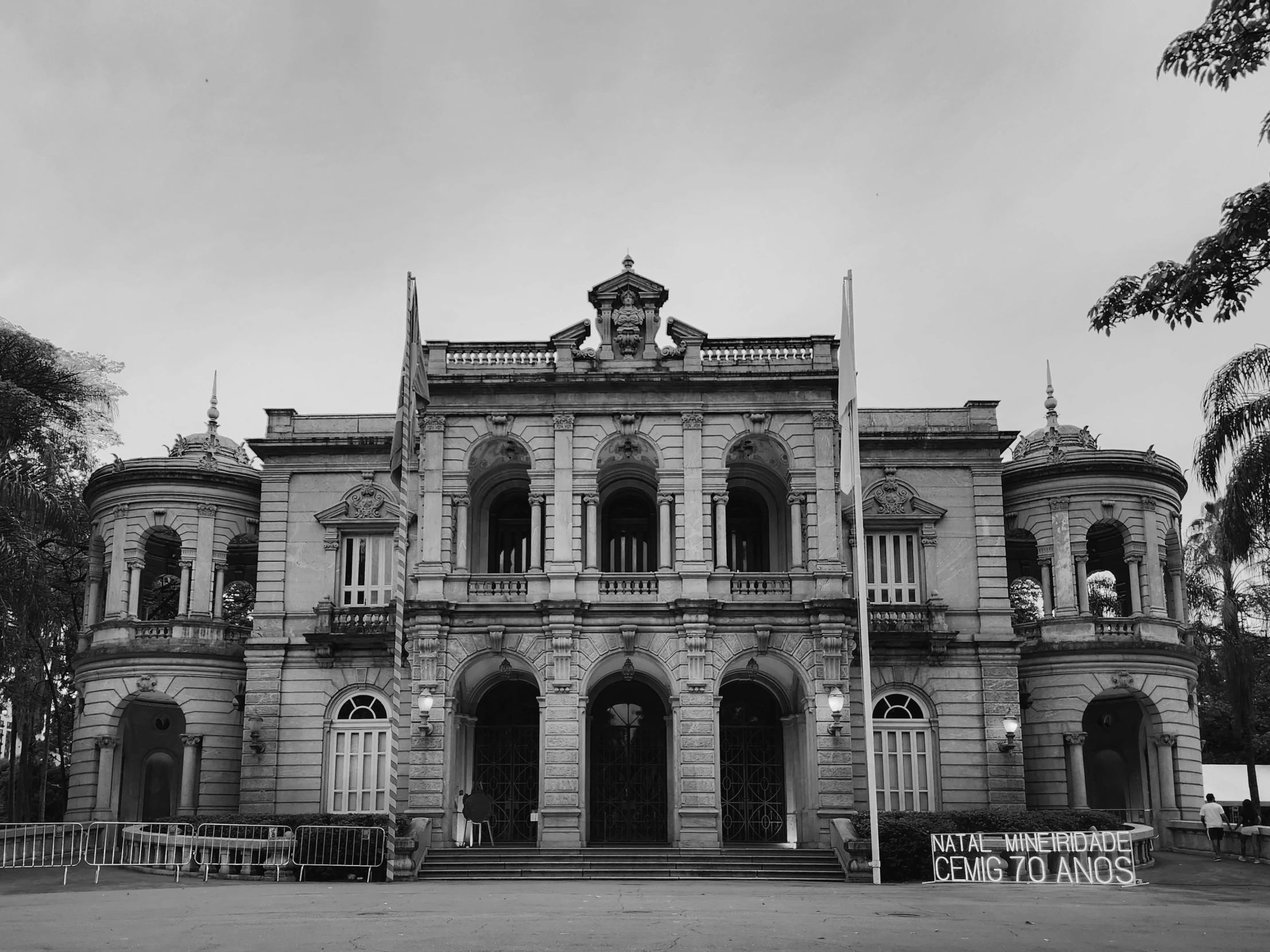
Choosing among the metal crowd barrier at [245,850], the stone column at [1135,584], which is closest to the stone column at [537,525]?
the metal crowd barrier at [245,850]

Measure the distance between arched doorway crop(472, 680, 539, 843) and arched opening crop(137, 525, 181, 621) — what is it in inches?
385

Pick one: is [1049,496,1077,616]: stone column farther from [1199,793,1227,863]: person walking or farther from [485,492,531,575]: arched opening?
[485,492,531,575]: arched opening

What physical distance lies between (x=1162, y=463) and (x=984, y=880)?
16.3 metres

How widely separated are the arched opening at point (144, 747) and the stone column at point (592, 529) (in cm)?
1355

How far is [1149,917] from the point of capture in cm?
1817

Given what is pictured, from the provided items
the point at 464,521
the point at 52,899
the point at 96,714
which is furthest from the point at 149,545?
the point at 52,899

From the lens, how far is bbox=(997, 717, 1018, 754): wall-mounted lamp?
33.6 metres

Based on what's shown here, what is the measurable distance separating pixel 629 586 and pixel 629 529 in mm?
4288

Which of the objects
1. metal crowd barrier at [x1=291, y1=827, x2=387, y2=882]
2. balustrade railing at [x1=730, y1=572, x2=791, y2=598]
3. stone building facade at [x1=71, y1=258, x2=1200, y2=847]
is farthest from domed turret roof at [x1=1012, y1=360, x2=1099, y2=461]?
metal crowd barrier at [x1=291, y1=827, x2=387, y2=882]

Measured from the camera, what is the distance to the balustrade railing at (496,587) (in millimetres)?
31562

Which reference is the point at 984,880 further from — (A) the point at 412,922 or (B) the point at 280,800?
(B) the point at 280,800

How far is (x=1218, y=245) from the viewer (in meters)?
12.8

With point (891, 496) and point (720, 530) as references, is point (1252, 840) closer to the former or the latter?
point (891, 496)

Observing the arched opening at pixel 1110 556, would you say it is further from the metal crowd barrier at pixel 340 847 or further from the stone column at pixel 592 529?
the metal crowd barrier at pixel 340 847
